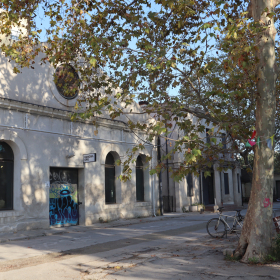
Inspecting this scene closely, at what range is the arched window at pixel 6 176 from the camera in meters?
13.1

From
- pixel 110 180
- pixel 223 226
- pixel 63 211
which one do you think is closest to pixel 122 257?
pixel 223 226

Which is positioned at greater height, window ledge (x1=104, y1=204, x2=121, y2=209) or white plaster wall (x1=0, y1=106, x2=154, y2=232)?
white plaster wall (x1=0, y1=106, x2=154, y2=232)

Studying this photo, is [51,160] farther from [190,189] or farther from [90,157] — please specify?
[190,189]

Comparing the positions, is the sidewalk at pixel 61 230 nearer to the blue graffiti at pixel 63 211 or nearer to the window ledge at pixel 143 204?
the blue graffiti at pixel 63 211

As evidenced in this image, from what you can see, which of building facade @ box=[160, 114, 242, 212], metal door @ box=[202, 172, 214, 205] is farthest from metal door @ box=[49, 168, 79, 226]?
metal door @ box=[202, 172, 214, 205]

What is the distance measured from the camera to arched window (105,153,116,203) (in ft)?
58.8

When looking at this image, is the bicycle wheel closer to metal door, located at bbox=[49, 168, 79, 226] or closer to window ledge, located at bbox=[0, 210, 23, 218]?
metal door, located at bbox=[49, 168, 79, 226]

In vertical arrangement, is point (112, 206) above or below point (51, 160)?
below

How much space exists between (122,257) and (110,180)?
9.79m

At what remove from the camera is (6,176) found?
43.5 feet

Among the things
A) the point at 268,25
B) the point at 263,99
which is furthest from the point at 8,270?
the point at 268,25

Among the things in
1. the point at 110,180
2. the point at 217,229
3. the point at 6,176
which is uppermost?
the point at 6,176

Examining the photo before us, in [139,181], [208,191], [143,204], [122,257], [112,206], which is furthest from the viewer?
[208,191]

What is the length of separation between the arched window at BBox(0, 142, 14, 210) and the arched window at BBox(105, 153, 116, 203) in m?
5.66
